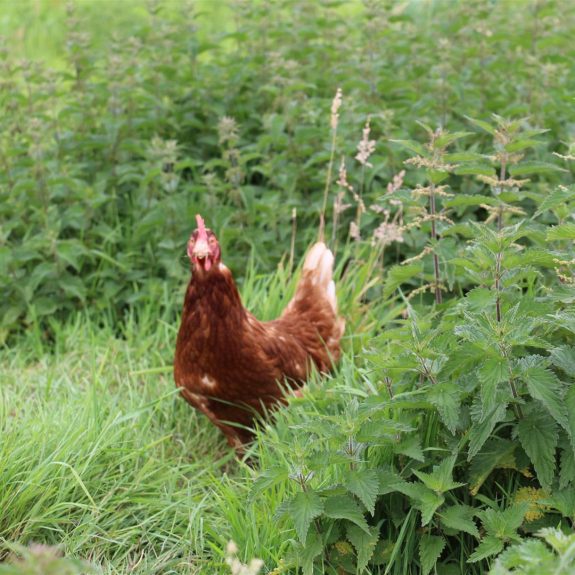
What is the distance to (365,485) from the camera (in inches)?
101

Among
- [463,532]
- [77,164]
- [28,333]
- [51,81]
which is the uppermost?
[51,81]

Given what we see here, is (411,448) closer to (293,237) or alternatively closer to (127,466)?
(127,466)

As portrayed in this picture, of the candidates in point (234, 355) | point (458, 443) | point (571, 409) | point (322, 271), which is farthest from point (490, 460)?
point (322, 271)

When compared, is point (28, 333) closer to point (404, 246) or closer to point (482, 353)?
point (404, 246)

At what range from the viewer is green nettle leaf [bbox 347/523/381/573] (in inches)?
102

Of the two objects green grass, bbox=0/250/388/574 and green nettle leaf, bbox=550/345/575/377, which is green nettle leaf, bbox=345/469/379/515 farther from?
green nettle leaf, bbox=550/345/575/377

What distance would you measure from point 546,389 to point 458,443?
39 centimetres

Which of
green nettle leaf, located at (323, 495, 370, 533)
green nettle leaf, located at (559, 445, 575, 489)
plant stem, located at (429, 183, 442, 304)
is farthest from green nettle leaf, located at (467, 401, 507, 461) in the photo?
plant stem, located at (429, 183, 442, 304)

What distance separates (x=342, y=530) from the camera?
Answer: 108 inches

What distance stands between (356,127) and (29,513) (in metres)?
2.55

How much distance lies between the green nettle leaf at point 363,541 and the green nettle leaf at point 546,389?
60 cm

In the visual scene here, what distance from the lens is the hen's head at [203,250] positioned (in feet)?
11.1

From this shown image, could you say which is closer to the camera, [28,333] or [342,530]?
[342,530]

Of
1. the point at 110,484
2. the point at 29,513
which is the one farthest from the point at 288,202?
the point at 29,513
